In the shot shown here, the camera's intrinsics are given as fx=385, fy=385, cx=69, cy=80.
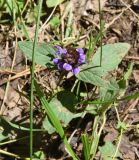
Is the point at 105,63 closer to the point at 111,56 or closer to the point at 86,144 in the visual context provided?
the point at 111,56

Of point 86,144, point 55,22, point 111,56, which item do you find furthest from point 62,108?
point 55,22

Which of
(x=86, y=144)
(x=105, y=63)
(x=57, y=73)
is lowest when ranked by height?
(x=86, y=144)

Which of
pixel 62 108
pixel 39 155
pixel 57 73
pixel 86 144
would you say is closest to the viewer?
pixel 86 144

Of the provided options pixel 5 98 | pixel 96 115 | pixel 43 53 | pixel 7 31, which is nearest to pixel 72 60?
pixel 43 53

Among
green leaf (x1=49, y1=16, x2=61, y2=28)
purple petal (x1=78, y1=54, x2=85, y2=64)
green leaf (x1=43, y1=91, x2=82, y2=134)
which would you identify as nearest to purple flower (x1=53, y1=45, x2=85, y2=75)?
purple petal (x1=78, y1=54, x2=85, y2=64)

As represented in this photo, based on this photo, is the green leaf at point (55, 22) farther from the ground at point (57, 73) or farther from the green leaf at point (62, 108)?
the green leaf at point (62, 108)

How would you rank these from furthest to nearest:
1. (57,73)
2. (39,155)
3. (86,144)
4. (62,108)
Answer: (57,73) → (39,155) → (62,108) → (86,144)
